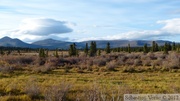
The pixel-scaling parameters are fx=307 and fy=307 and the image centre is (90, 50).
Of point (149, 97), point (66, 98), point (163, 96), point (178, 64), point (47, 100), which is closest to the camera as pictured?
point (163, 96)

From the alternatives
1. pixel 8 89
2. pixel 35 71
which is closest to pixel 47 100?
pixel 8 89

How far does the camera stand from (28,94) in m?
13.9

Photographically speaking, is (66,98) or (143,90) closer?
(66,98)

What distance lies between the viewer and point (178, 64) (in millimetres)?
34938

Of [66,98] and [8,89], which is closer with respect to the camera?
[66,98]

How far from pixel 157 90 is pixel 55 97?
20.9 ft

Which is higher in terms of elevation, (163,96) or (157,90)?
(163,96)

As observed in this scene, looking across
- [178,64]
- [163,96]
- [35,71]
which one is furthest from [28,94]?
[178,64]

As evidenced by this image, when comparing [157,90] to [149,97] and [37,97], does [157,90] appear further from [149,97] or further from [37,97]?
[149,97]

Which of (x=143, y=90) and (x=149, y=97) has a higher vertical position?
(x=149, y=97)

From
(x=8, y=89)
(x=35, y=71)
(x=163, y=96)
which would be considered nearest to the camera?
(x=163, y=96)

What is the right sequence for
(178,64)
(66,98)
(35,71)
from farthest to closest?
1. (178,64)
2. (35,71)
3. (66,98)

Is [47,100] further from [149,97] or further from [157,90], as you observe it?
[157,90]

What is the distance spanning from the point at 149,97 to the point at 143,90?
7410mm
